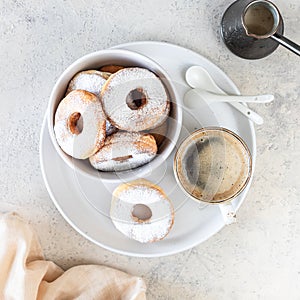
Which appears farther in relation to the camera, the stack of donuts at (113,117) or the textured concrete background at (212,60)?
the textured concrete background at (212,60)

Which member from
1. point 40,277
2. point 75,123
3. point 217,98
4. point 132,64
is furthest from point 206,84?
point 40,277

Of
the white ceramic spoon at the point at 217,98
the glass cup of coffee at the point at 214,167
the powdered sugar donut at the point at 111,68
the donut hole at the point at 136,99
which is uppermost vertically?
the powdered sugar donut at the point at 111,68

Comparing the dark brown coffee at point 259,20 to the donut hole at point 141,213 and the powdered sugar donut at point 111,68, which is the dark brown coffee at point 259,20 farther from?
the donut hole at point 141,213

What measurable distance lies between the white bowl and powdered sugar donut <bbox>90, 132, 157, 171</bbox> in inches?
0.8

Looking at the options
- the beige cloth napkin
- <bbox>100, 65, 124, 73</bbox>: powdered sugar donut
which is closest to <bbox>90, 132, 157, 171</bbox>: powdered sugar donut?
<bbox>100, 65, 124, 73</bbox>: powdered sugar donut

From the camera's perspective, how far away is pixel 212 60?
1.07 meters

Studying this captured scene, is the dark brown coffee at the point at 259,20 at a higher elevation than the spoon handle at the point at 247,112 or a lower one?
higher

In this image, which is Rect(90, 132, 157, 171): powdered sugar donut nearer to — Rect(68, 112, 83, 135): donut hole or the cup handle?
Rect(68, 112, 83, 135): donut hole

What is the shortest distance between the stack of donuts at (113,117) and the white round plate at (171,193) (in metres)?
0.09

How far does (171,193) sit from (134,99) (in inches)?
7.2

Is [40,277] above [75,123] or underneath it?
underneath

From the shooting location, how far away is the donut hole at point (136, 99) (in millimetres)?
920

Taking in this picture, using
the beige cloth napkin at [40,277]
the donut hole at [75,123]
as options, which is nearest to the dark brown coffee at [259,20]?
the donut hole at [75,123]

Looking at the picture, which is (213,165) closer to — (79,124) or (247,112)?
(247,112)
